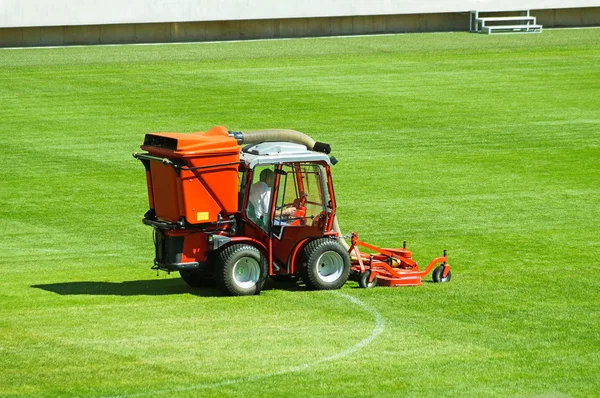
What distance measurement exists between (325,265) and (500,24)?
135ft

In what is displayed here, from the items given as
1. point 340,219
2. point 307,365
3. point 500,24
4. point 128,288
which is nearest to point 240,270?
point 128,288

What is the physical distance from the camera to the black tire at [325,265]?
1730 centimetres

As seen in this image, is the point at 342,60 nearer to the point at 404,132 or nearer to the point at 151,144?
the point at 404,132

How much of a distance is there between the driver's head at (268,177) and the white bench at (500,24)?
38.8m

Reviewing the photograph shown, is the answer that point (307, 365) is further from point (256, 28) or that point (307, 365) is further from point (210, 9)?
point (256, 28)

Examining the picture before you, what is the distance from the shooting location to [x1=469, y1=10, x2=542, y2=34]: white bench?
55.4 meters

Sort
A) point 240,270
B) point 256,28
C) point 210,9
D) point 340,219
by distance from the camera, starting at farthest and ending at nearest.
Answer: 1. point 256,28
2. point 210,9
3. point 340,219
4. point 240,270

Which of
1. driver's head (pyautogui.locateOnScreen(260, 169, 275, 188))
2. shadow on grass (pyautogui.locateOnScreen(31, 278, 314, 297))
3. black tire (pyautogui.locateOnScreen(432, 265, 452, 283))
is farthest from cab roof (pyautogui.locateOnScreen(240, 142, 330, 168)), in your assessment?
black tire (pyautogui.locateOnScreen(432, 265, 452, 283))

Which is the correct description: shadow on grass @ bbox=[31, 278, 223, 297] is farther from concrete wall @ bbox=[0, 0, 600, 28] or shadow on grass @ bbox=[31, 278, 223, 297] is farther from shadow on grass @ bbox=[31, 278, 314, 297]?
concrete wall @ bbox=[0, 0, 600, 28]

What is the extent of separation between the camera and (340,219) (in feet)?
78.6

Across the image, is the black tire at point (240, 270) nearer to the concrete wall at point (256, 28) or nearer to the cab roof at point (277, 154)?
the cab roof at point (277, 154)

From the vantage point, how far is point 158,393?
12.6 m

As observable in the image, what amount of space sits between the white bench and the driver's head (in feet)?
127

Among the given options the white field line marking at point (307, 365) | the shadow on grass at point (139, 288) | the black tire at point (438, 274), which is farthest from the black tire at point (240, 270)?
the black tire at point (438, 274)
